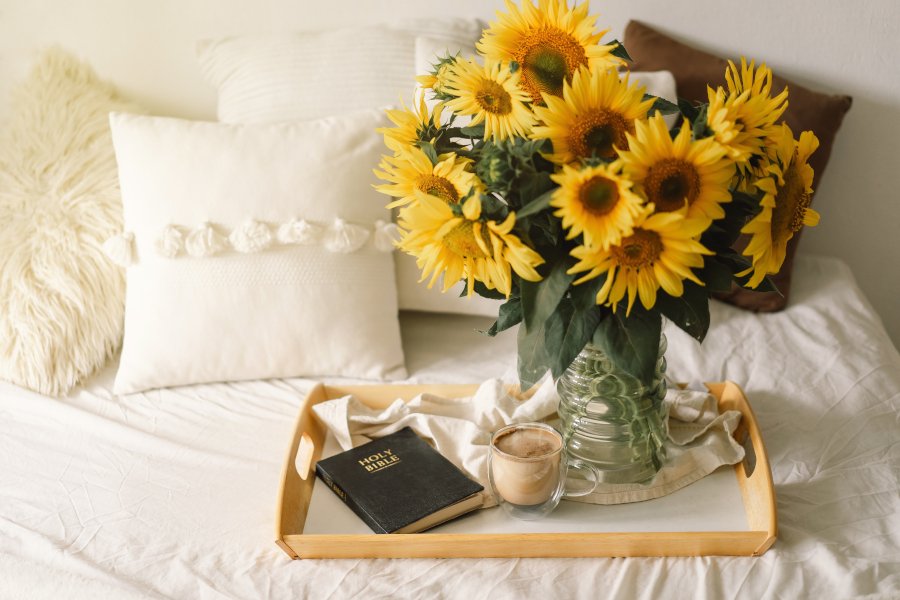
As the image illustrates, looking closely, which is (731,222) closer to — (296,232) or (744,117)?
(744,117)

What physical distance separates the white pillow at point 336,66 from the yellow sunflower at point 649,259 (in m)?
0.88

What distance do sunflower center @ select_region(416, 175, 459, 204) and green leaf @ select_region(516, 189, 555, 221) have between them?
0.10 meters

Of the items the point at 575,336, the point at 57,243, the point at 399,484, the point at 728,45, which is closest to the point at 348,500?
the point at 399,484

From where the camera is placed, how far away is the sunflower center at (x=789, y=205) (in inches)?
33.6

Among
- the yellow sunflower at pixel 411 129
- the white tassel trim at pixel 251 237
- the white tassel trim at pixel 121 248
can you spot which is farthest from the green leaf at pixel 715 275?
the white tassel trim at pixel 121 248

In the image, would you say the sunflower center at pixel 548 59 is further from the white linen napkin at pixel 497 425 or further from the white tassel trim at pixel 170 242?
the white tassel trim at pixel 170 242

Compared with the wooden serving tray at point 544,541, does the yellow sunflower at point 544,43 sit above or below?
above

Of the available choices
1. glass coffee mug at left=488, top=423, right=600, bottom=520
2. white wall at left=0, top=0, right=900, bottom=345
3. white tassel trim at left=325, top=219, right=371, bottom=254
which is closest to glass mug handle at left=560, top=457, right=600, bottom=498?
glass coffee mug at left=488, top=423, right=600, bottom=520

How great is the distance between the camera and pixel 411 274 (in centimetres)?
150

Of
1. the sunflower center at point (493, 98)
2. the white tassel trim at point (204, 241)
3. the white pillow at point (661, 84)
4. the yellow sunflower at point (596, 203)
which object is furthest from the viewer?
the white pillow at point (661, 84)

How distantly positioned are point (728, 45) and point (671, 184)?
1067mm

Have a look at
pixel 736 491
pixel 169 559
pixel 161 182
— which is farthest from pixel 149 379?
pixel 736 491

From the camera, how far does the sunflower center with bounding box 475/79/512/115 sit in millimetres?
843

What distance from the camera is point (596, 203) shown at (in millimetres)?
765
